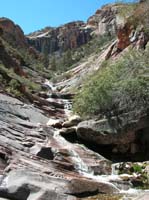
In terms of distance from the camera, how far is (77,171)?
52.6 feet

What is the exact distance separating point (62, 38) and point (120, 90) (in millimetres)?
119357

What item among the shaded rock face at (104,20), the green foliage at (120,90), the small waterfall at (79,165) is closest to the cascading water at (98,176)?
the small waterfall at (79,165)

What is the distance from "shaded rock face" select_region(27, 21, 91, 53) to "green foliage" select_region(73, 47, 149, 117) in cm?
11102

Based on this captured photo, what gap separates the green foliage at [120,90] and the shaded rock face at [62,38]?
11102cm

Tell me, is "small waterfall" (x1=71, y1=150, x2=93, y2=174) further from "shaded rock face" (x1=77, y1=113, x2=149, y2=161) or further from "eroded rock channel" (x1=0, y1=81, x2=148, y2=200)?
"shaded rock face" (x1=77, y1=113, x2=149, y2=161)

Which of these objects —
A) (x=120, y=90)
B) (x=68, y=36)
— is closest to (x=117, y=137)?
(x=120, y=90)

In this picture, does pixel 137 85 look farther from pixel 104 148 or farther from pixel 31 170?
pixel 31 170

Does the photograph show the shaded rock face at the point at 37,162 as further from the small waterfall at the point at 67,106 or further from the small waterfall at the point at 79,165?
the small waterfall at the point at 67,106

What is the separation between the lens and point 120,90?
21.4 metres

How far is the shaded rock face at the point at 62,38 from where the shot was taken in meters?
135

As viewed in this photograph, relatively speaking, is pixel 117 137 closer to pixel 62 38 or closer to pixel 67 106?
pixel 67 106

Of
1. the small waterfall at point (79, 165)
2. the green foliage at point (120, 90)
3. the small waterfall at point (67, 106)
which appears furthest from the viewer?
the small waterfall at point (67, 106)

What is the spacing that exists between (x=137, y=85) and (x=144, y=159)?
13.6 ft

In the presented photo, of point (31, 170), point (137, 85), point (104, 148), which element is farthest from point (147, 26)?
point (31, 170)
